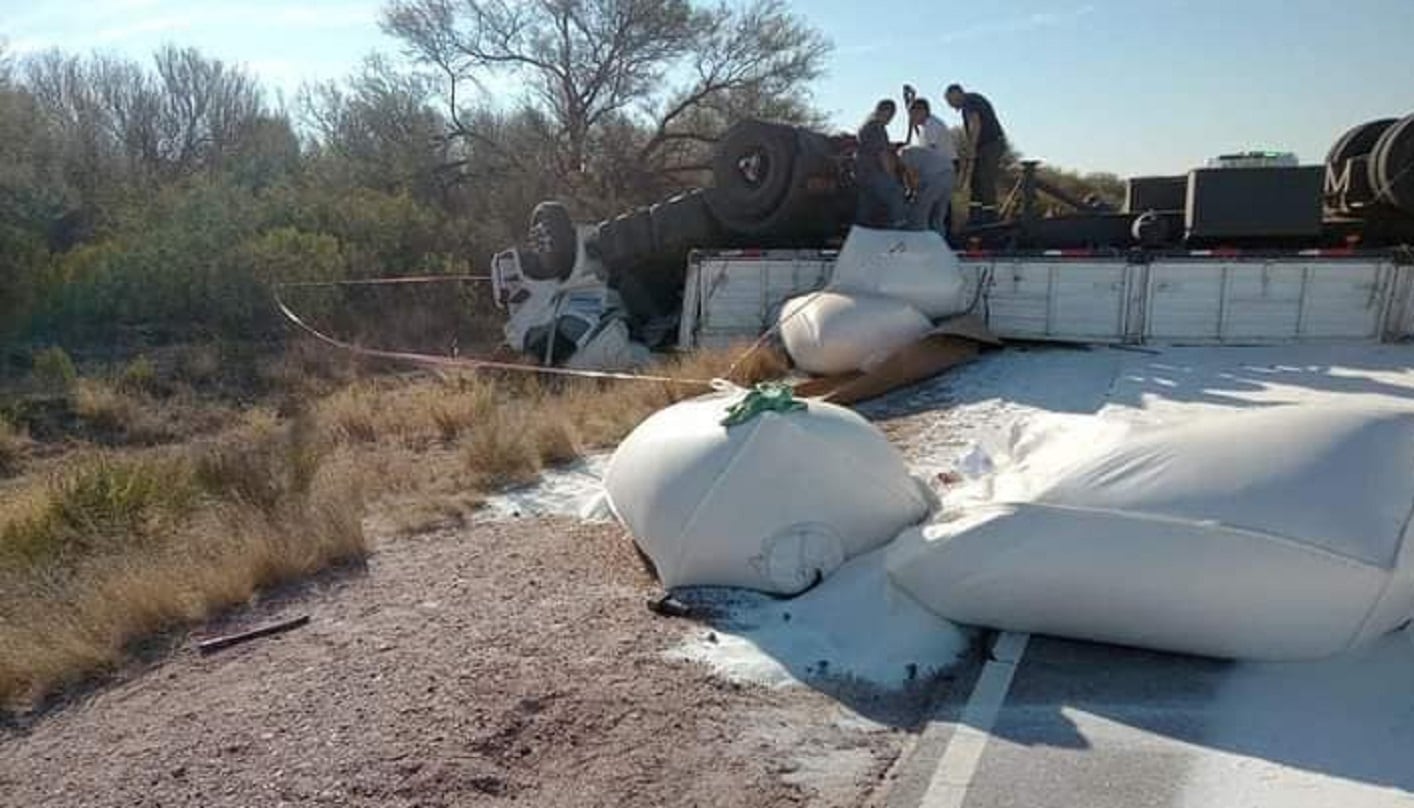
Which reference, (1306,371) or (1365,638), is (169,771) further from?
(1306,371)

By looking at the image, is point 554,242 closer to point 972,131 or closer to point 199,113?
point 972,131

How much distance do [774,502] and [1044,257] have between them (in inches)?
232

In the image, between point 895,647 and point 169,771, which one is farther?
point 895,647

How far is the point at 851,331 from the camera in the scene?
27.9 feet

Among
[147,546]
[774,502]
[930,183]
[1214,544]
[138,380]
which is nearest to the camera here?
[1214,544]

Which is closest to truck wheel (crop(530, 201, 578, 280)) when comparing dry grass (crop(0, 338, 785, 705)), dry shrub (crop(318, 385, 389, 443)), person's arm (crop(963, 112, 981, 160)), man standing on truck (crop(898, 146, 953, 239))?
dry grass (crop(0, 338, 785, 705))

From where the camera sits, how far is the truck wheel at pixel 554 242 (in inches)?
502

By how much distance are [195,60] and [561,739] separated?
39235 mm

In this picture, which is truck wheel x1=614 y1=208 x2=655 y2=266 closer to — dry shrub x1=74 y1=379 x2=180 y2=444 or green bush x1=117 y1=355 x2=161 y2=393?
dry shrub x1=74 y1=379 x2=180 y2=444

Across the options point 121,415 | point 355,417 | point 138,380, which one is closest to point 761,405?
point 355,417

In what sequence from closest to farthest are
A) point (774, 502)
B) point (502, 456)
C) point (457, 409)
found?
point (774, 502) → point (502, 456) → point (457, 409)

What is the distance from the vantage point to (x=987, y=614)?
3947 mm

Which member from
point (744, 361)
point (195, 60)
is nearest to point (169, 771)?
point (744, 361)

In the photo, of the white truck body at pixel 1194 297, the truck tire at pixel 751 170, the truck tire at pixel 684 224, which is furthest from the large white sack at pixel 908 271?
the truck tire at pixel 684 224
